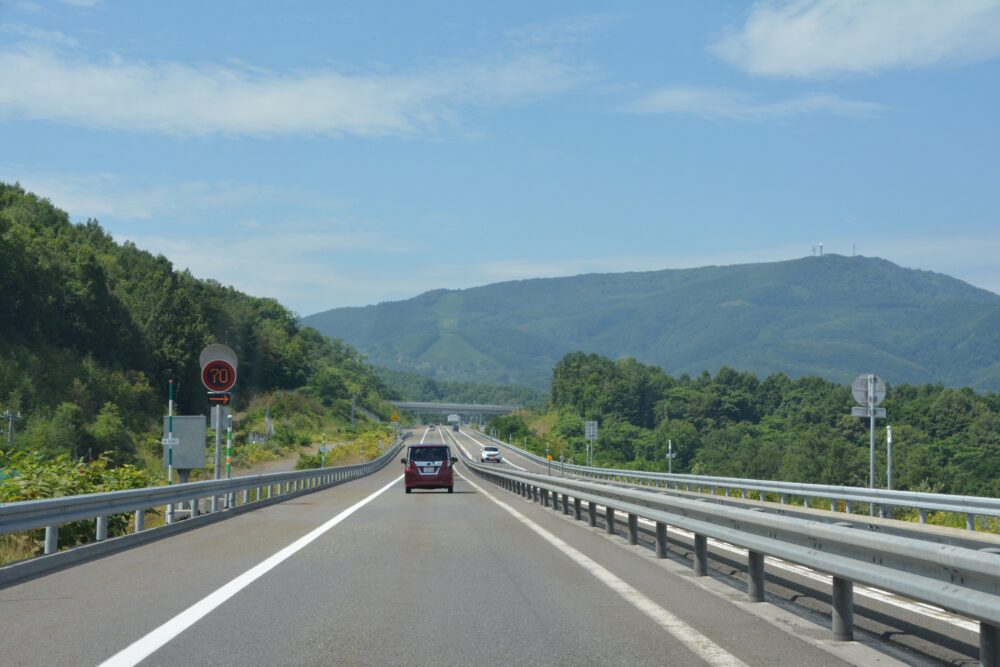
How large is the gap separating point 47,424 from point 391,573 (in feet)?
248

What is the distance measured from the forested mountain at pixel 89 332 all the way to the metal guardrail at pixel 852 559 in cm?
6794

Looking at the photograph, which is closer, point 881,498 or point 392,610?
point 392,610

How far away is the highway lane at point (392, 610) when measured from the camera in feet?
25.2

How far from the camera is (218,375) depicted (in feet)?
87.0

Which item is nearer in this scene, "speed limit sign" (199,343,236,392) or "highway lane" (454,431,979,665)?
"highway lane" (454,431,979,665)

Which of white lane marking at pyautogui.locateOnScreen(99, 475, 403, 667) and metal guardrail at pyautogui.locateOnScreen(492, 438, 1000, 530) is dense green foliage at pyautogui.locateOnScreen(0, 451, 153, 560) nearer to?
white lane marking at pyautogui.locateOnScreen(99, 475, 403, 667)

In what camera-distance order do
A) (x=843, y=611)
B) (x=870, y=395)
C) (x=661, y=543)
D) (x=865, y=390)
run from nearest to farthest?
1. (x=843, y=611)
2. (x=661, y=543)
3. (x=870, y=395)
4. (x=865, y=390)

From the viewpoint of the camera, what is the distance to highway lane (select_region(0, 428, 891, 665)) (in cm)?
767

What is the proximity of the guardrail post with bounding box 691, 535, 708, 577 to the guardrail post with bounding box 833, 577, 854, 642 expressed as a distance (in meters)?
3.93

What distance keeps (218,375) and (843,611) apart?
20.2m

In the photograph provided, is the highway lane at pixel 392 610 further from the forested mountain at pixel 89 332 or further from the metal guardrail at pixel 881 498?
the forested mountain at pixel 89 332

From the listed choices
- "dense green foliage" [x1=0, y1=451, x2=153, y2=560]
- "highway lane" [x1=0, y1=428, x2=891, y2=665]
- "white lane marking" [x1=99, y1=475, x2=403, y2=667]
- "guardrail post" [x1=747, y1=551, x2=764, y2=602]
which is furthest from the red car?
"guardrail post" [x1=747, y1=551, x2=764, y2=602]

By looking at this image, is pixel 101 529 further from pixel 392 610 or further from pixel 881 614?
pixel 881 614

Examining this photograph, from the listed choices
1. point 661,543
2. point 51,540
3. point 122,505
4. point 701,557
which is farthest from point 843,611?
point 122,505
